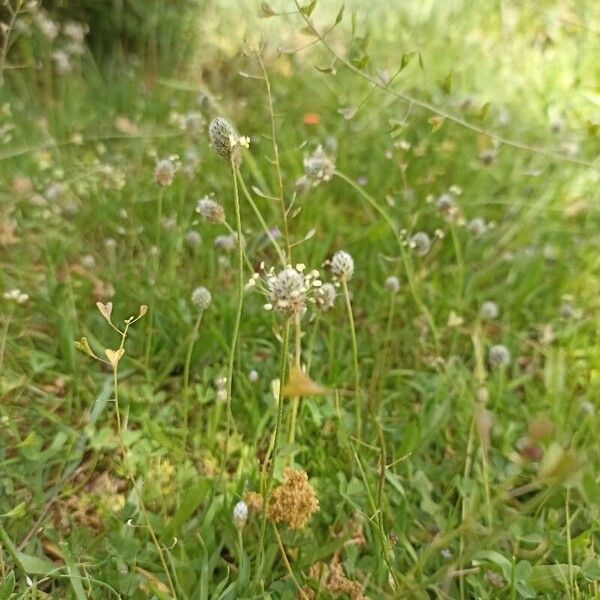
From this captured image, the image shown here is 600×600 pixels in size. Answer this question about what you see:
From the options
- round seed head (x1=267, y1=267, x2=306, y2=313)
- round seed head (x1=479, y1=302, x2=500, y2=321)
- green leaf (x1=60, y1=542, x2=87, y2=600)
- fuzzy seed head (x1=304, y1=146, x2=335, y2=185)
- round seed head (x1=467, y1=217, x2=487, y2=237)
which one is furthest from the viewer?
round seed head (x1=467, y1=217, x2=487, y2=237)

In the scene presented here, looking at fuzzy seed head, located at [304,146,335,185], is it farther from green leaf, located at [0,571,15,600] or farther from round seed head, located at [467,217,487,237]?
green leaf, located at [0,571,15,600]

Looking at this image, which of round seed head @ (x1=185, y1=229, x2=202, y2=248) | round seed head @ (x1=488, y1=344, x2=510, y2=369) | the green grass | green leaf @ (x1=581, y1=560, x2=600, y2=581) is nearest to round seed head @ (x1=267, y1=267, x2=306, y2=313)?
the green grass

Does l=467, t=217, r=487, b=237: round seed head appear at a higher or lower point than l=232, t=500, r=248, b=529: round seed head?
higher

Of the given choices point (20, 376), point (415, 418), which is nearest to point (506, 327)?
point (415, 418)

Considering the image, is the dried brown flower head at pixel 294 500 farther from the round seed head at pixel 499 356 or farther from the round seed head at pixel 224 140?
the round seed head at pixel 499 356

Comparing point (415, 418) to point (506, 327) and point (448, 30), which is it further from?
point (448, 30)

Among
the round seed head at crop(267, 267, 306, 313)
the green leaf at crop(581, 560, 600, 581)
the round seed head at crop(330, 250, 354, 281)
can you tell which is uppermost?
the round seed head at crop(267, 267, 306, 313)
